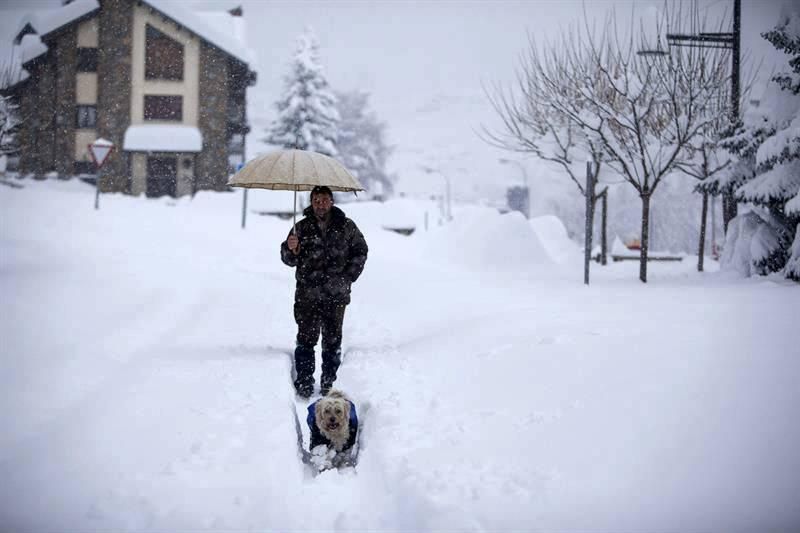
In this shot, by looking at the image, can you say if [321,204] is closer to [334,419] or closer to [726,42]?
[334,419]

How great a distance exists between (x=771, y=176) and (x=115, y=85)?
29588mm

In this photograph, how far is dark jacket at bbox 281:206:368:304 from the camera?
5531 mm

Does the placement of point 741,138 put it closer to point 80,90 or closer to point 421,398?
point 421,398

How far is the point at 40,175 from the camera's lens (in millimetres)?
29766

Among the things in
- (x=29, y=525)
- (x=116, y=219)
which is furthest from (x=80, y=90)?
(x=29, y=525)

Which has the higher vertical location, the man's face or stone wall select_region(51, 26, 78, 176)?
stone wall select_region(51, 26, 78, 176)

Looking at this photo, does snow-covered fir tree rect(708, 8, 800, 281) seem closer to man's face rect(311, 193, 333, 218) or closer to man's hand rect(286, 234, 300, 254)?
man's face rect(311, 193, 333, 218)

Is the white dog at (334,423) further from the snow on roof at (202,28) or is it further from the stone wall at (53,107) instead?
the stone wall at (53,107)

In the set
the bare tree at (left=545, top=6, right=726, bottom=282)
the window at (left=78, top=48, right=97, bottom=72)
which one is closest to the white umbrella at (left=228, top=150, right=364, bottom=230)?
the bare tree at (left=545, top=6, right=726, bottom=282)

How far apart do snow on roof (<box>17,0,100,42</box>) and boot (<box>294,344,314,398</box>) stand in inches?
1218

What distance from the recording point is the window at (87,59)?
30.1m

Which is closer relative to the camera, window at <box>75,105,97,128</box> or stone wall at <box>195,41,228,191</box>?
stone wall at <box>195,41,228,191</box>

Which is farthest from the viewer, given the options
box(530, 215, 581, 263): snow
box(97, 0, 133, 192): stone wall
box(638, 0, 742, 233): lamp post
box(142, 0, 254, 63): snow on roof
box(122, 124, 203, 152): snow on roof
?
box(122, 124, 203, 152): snow on roof

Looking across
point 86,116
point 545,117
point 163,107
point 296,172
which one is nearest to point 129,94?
point 163,107
